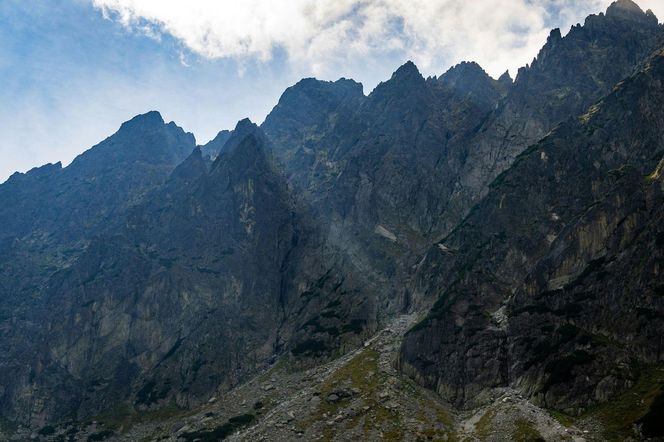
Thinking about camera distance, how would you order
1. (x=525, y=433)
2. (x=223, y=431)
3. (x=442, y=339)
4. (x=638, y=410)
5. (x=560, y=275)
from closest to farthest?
(x=638, y=410), (x=525, y=433), (x=223, y=431), (x=442, y=339), (x=560, y=275)

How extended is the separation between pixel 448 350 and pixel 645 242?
52000mm

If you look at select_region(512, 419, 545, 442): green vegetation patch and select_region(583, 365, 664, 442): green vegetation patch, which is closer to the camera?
select_region(583, 365, 664, 442): green vegetation patch

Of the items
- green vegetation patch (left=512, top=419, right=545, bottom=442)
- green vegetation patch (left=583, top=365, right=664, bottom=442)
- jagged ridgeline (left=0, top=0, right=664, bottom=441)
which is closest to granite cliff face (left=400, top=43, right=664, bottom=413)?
jagged ridgeline (left=0, top=0, right=664, bottom=441)

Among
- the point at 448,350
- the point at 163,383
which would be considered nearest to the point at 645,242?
the point at 448,350

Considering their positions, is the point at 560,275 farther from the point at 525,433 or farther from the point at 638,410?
the point at 525,433

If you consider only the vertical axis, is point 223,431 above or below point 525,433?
above

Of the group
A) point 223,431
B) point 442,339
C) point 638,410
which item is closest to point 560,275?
point 442,339

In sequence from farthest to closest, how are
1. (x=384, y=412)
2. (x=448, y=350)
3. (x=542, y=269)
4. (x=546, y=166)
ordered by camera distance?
(x=546, y=166) → (x=542, y=269) → (x=448, y=350) → (x=384, y=412)

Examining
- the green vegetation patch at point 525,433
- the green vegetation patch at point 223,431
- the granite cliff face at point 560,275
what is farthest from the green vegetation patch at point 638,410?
the green vegetation patch at point 223,431

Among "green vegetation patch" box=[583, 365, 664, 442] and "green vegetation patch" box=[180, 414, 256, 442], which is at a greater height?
"green vegetation patch" box=[180, 414, 256, 442]

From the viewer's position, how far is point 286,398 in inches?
5103

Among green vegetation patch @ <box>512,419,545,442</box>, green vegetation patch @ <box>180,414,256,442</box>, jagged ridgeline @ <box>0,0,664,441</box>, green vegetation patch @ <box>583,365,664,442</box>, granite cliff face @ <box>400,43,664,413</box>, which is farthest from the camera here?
green vegetation patch @ <box>180,414,256,442</box>

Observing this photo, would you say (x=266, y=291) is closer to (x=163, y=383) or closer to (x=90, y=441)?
(x=163, y=383)

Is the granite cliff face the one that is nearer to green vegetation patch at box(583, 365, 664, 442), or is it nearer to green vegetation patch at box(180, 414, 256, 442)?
green vegetation patch at box(583, 365, 664, 442)
